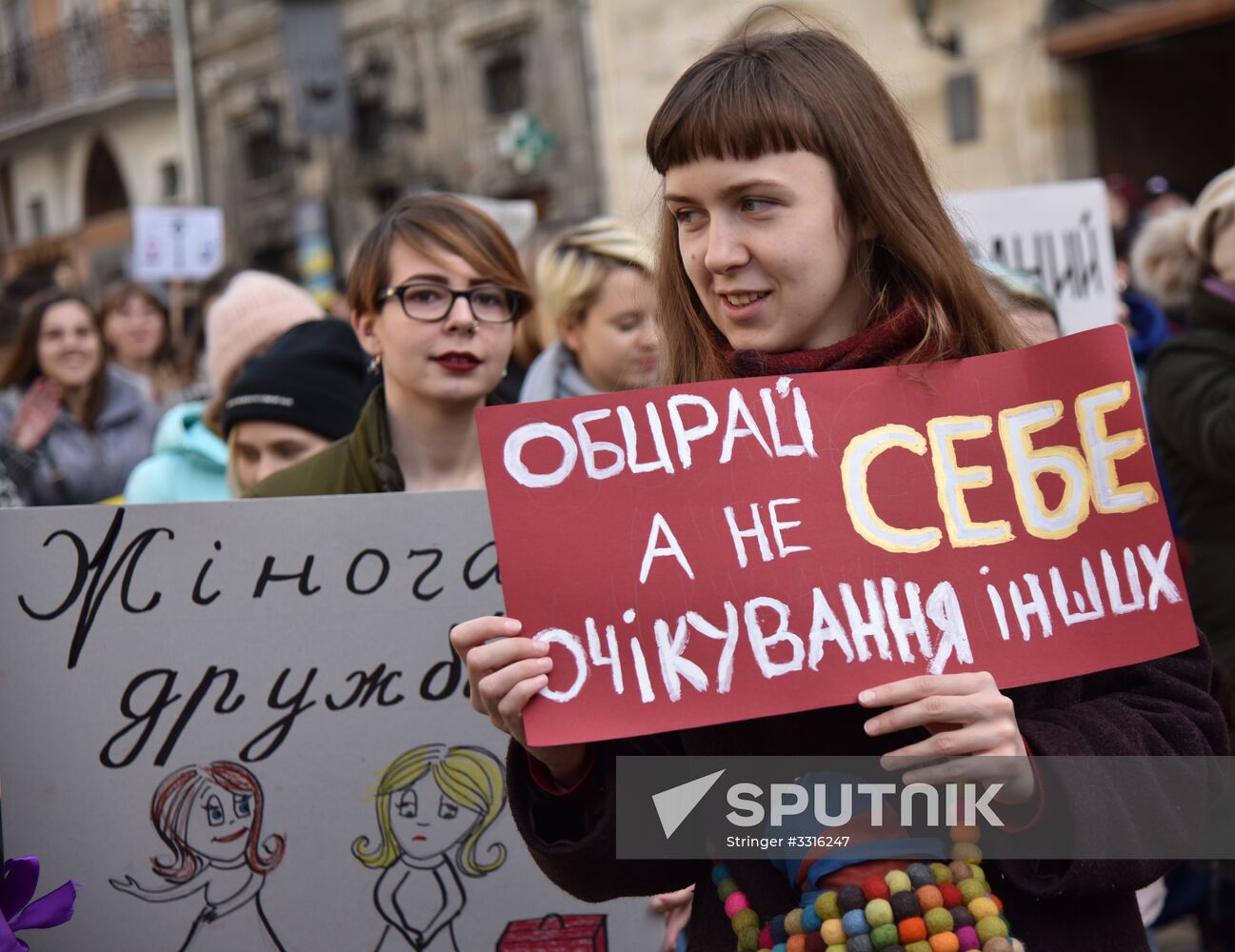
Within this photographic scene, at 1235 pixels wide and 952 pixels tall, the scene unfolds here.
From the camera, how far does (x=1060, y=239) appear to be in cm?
446

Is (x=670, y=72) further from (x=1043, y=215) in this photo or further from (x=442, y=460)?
(x=442, y=460)

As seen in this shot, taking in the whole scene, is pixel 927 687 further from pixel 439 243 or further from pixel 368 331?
pixel 368 331

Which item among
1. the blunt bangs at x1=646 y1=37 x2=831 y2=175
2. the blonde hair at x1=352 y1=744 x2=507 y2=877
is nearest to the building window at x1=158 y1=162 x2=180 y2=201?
the blonde hair at x1=352 y1=744 x2=507 y2=877

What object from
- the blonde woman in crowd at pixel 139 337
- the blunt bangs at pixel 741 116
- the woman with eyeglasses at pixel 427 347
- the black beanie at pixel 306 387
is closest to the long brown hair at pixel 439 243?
the woman with eyeglasses at pixel 427 347

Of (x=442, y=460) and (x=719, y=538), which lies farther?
(x=442, y=460)

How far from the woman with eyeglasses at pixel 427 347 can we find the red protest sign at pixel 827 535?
1.11 meters

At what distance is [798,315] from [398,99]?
19.3m

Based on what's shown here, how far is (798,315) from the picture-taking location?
1.56m

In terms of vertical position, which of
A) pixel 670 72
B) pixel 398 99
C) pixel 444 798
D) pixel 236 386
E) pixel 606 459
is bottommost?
pixel 444 798

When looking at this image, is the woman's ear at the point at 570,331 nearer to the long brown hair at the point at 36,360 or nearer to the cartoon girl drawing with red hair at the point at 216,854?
the cartoon girl drawing with red hair at the point at 216,854

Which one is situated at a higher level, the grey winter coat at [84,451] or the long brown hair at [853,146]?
the grey winter coat at [84,451]

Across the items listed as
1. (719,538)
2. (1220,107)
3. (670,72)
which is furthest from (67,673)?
(670,72)

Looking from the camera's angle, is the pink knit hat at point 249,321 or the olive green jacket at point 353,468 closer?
the olive green jacket at point 353,468

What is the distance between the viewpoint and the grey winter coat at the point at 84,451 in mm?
4941
